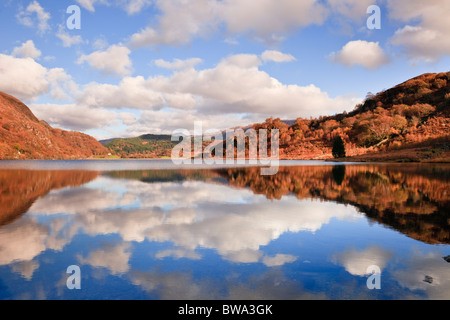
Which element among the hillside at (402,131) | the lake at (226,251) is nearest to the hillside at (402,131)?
the hillside at (402,131)

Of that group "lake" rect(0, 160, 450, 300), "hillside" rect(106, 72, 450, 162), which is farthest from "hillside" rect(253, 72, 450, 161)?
"lake" rect(0, 160, 450, 300)

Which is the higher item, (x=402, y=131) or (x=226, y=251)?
(x=402, y=131)

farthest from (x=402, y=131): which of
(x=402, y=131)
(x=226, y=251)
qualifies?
(x=226, y=251)

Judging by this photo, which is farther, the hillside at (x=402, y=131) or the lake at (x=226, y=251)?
the hillside at (x=402, y=131)

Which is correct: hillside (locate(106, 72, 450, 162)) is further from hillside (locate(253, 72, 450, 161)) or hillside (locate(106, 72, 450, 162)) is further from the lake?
the lake

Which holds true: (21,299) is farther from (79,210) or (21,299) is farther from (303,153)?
(303,153)

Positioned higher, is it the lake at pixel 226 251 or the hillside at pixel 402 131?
the hillside at pixel 402 131

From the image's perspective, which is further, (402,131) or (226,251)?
(402,131)

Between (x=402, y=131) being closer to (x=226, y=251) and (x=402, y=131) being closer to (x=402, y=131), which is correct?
(x=402, y=131)

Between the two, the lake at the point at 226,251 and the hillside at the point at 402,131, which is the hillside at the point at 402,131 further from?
the lake at the point at 226,251

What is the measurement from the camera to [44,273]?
739cm

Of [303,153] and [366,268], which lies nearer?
[366,268]

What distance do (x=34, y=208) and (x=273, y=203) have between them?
15009 mm
